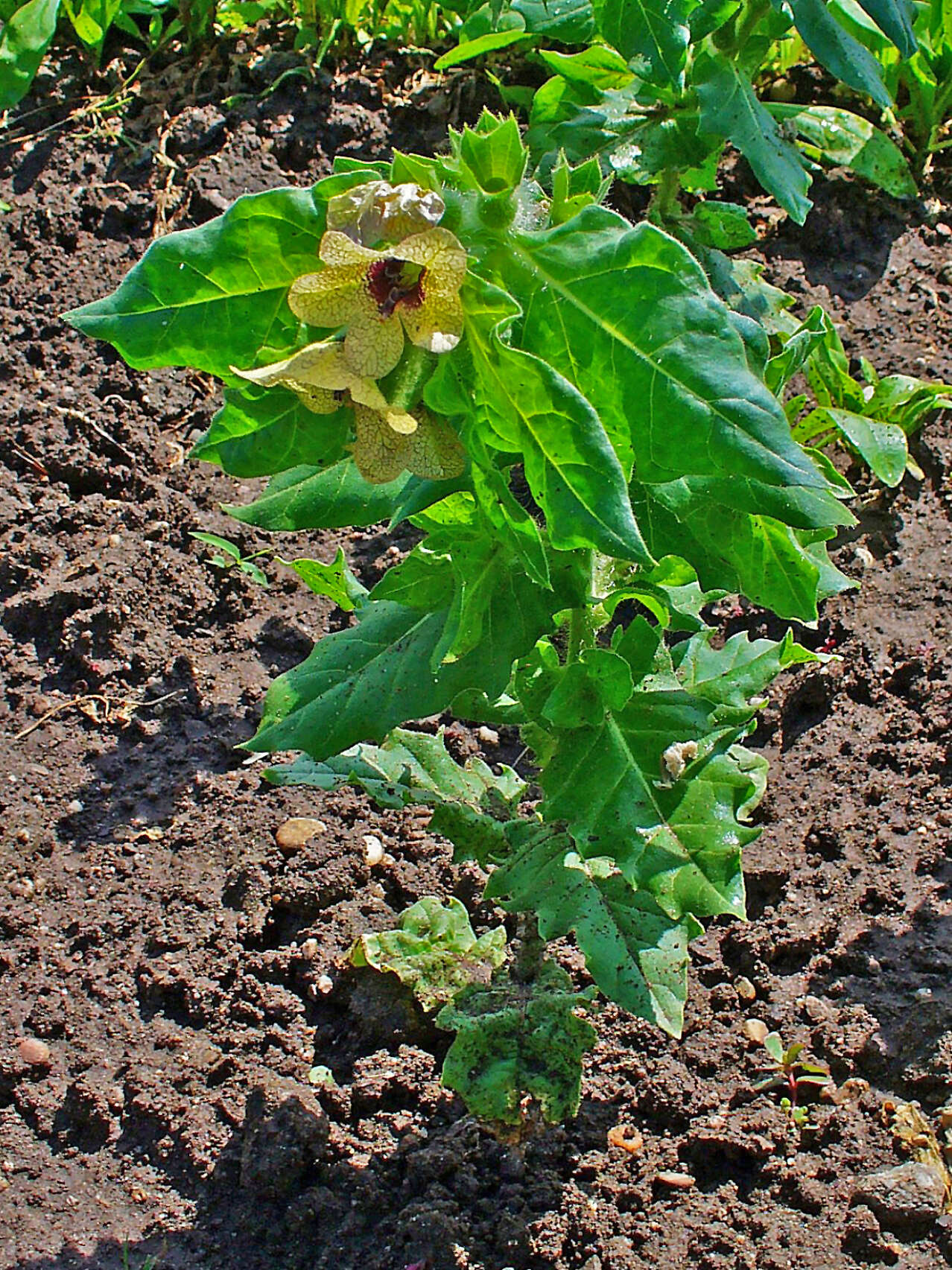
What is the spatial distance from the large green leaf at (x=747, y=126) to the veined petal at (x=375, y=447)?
68.8 inches

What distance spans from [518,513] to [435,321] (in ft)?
1.06

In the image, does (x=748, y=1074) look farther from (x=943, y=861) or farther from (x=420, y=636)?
(x=420, y=636)

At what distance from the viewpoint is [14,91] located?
4289 mm

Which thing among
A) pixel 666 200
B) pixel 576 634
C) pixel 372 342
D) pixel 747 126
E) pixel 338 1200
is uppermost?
pixel 372 342

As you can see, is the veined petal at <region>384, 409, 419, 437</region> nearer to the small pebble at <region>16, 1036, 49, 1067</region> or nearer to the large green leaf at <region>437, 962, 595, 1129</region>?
the large green leaf at <region>437, 962, 595, 1129</region>

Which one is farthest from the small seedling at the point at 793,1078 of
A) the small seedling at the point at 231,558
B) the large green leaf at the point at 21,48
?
the large green leaf at the point at 21,48

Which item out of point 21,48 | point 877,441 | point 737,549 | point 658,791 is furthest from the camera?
point 21,48

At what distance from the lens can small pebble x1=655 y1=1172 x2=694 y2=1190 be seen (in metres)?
2.48

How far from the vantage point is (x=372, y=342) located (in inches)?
62.2

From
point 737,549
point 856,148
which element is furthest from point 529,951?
point 856,148

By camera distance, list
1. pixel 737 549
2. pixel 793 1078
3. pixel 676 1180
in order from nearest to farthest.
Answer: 1. pixel 737 549
2. pixel 676 1180
3. pixel 793 1078

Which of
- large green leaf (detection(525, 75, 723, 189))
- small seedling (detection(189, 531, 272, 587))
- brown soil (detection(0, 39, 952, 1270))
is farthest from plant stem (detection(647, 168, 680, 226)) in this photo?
small seedling (detection(189, 531, 272, 587))

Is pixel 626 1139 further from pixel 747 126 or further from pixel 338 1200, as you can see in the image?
pixel 747 126

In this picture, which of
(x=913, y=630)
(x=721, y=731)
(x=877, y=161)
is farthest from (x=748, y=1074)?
(x=877, y=161)
